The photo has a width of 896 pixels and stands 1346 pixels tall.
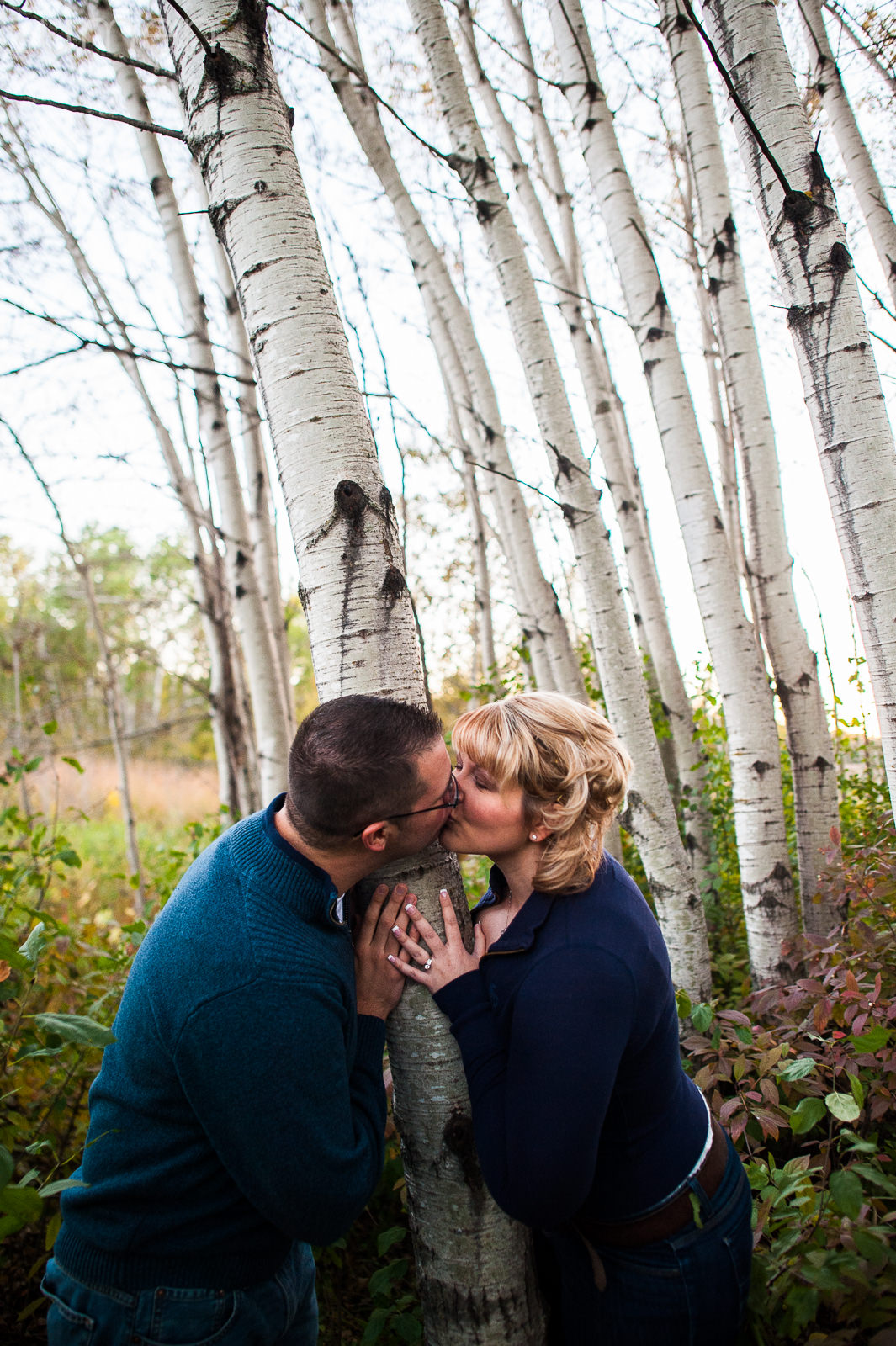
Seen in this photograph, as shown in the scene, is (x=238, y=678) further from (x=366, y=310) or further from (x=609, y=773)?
(x=609, y=773)

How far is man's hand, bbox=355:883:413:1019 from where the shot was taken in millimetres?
1549

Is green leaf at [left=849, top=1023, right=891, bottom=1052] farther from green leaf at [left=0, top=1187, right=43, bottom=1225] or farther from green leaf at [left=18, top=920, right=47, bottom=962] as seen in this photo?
green leaf at [left=18, top=920, right=47, bottom=962]

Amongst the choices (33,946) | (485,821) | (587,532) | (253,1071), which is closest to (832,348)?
(587,532)

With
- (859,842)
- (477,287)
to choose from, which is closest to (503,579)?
(477,287)

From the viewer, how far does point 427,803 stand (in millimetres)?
1535

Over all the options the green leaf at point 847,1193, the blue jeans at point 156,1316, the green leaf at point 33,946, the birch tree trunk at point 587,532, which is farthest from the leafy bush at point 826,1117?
the green leaf at point 33,946

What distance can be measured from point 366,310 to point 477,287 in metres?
5.70

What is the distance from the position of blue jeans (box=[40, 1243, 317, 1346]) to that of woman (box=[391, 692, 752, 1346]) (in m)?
0.54

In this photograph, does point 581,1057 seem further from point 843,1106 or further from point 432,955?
point 843,1106

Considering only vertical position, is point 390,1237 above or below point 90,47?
below

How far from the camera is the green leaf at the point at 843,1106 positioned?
4.85 ft

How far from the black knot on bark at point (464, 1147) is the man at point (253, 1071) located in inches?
7.9

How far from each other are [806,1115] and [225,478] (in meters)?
4.09

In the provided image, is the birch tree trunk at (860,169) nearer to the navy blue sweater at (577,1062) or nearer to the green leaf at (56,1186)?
the navy blue sweater at (577,1062)
